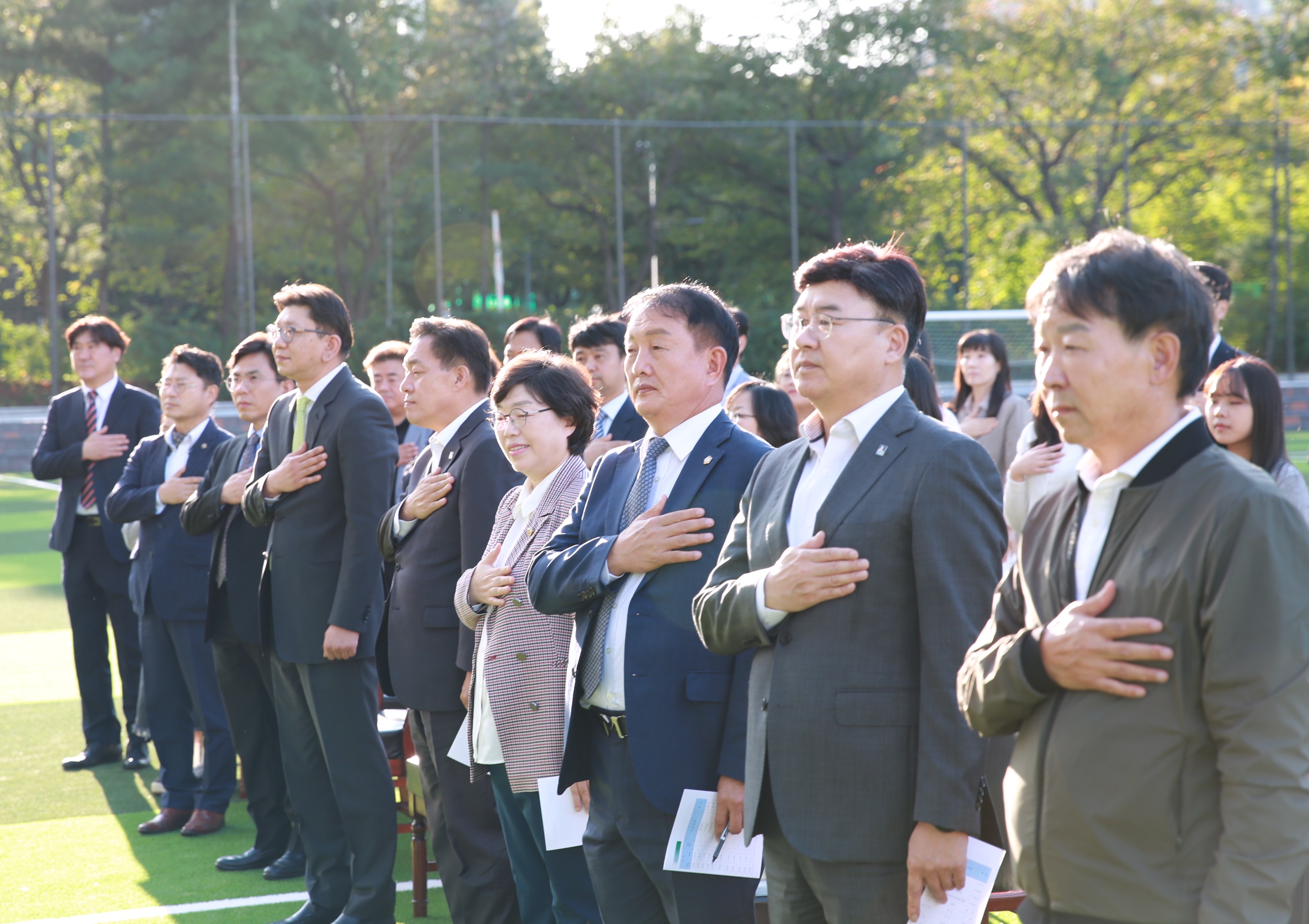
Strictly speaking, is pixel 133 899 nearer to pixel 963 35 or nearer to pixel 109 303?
pixel 109 303

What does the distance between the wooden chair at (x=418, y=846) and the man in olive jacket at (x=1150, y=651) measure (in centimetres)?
314

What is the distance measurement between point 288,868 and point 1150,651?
14.1ft

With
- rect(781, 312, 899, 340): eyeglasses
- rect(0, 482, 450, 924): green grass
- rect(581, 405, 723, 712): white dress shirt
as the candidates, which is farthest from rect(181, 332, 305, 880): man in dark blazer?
rect(781, 312, 899, 340): eyeglasses

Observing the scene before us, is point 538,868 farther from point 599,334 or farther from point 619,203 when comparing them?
point 619,203

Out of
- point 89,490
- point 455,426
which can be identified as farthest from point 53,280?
point 455,426

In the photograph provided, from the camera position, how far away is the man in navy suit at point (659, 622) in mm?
2988

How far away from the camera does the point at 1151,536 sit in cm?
194

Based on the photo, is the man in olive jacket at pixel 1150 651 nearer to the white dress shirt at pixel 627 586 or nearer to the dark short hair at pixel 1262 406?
the white dress shirt at pixel 627 586

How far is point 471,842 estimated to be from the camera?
4184mm

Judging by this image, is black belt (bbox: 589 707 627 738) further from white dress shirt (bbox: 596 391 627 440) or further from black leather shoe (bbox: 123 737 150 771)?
black leather shoe (bbox: 123 737 150 771)

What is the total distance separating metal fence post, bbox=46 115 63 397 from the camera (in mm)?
23734

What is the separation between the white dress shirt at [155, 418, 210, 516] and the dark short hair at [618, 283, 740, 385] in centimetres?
374

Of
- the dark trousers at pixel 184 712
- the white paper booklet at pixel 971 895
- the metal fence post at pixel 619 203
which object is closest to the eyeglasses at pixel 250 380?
the dark trousers at pixel 184 712

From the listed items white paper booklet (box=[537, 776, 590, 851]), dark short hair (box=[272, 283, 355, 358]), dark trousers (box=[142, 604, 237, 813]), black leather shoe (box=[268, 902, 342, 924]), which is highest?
dark short hair (box=[272, 283, 355, 358])
